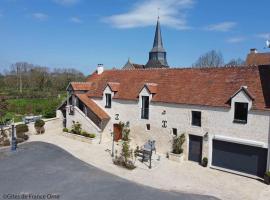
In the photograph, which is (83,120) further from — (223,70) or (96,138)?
(223,70)

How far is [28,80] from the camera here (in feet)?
225

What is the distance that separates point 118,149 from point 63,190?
882cm

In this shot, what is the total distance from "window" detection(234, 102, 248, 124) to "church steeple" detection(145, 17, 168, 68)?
109ft

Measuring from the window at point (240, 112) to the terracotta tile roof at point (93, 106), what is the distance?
12.7 m

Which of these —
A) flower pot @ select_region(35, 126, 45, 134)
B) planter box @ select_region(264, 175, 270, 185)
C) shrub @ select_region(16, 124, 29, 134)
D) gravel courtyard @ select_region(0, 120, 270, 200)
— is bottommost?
gravel courtyard @ select_region(0, 120, 270, 200)

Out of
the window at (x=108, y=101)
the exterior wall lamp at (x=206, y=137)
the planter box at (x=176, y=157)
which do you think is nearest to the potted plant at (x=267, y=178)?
the exterior wall lamp at (x=206, y=137)

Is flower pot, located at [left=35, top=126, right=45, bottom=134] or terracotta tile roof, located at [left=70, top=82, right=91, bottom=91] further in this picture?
terracotta tile roof, located at [left=70, top=82, right=91, bottom=91]

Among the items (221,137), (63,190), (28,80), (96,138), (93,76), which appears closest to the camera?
(63,190)

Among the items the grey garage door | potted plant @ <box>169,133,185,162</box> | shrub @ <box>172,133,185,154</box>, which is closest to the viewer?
the grey garage door

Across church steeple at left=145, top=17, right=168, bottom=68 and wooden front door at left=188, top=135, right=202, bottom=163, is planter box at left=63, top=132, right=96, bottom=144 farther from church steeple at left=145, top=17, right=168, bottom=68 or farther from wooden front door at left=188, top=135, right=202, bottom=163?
church steeple at left=145, top=17, right=168, bottom=68

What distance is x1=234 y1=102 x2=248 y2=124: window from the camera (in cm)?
1838

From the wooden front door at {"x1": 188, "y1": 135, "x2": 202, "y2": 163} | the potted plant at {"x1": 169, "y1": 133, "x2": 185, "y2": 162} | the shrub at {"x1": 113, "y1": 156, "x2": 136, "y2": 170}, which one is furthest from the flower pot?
the wooden front door at {"x1": 188, "y1": 135, "x2": 202, "y2": 163}

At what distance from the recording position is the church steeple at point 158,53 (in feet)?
170

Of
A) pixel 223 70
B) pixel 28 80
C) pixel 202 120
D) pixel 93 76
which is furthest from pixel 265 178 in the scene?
pixel 28 80
